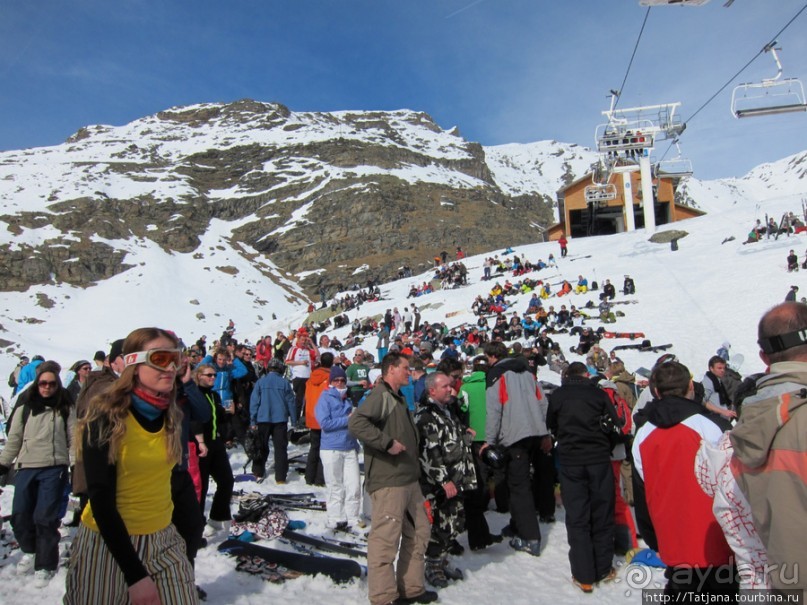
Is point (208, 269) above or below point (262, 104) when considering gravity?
below

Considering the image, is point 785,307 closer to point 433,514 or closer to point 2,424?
point 433,514

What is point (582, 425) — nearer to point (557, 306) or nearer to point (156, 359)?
point (156, 359)

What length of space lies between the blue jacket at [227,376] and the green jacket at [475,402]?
4413 mm

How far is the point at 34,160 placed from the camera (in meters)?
97.4

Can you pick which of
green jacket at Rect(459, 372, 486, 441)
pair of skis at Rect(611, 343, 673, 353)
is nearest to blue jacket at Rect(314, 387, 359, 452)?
green jacket at Rect(459, 372, 486, 441)

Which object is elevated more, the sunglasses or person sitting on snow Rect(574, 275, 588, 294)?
person sitting on snow Rect(574, 275, 588, 294)

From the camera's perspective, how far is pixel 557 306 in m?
23.9

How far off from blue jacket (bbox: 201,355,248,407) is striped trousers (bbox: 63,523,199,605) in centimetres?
672

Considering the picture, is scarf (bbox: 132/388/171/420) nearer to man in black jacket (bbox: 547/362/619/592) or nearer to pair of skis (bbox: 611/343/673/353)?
man in black jacket (bbox: 547/362/619/592)

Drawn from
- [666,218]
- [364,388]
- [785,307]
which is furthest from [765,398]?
[666,218]

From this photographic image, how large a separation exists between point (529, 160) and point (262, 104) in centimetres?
7697

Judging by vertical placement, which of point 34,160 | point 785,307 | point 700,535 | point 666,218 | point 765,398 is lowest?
point 700,535

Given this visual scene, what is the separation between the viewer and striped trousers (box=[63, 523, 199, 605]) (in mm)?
2402

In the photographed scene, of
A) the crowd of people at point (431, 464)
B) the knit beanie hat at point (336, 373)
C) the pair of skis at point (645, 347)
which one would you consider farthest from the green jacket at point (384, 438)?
the pair of skis at point (645, 347)
